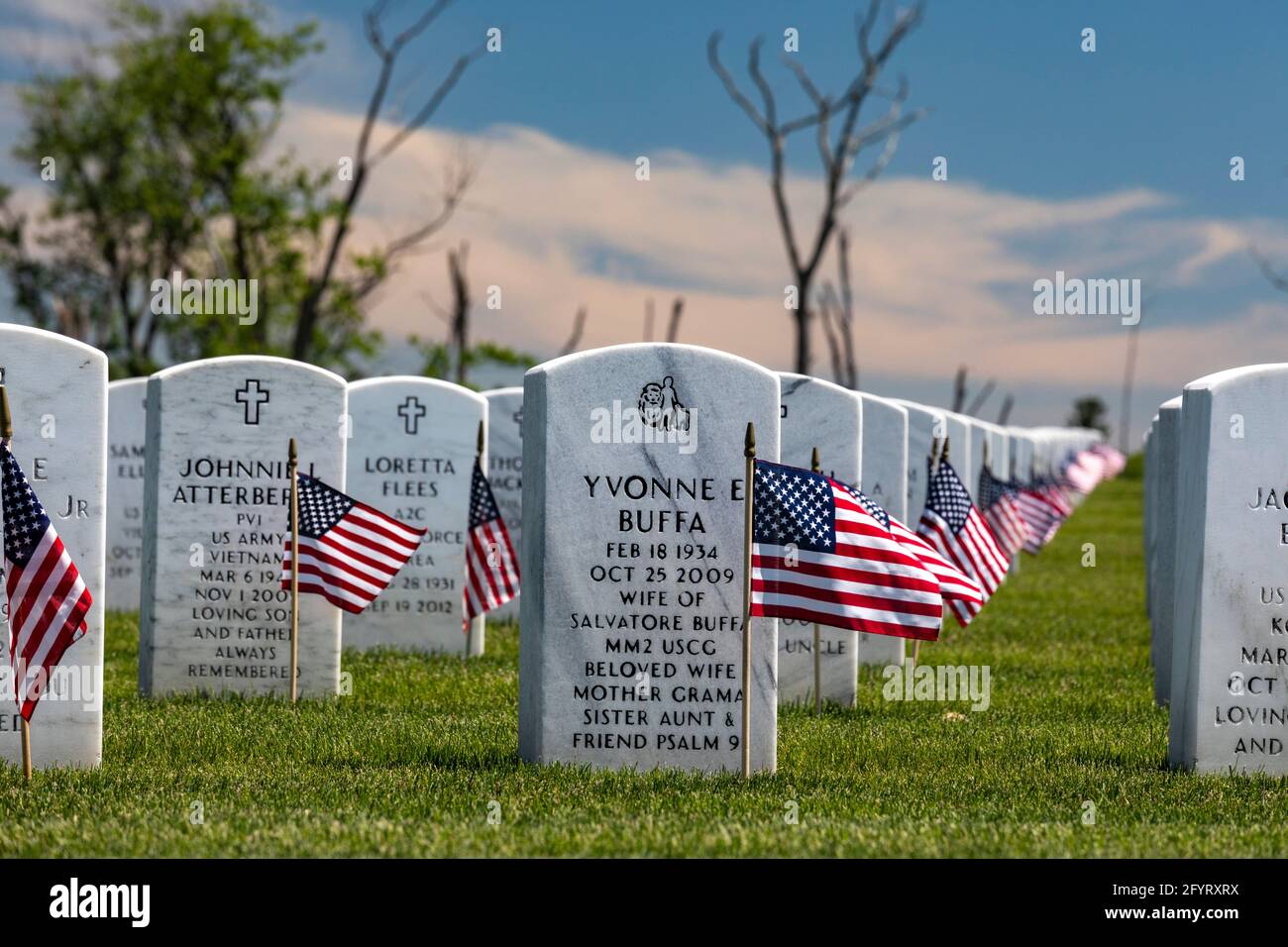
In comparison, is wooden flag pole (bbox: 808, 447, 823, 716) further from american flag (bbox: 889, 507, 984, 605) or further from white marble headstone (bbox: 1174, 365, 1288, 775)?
white marble headstone (bbox: 1174, 365, 1288, 775)

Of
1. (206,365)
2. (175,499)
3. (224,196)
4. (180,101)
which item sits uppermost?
(180,101)

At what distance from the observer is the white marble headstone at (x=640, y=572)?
936 cm

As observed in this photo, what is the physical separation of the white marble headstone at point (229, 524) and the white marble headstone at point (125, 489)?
211 inches

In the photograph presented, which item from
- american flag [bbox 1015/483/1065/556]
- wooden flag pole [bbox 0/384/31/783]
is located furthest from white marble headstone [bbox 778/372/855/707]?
american flag [bbox 1015/483/1065/556]

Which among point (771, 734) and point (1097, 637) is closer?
point (771, 734)

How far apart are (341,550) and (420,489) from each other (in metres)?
3.36

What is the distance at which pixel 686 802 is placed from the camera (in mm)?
8469

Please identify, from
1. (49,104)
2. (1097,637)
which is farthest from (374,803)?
(49,104)

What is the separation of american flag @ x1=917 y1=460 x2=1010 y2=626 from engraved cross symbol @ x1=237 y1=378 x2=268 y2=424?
5435 millimetres

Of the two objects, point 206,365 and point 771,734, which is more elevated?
point 206,365

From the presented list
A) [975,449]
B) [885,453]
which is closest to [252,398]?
[885,453]

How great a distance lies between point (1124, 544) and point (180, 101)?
32250mm
